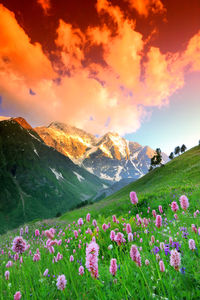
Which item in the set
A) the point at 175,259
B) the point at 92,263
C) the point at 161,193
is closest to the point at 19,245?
the point at 92,263

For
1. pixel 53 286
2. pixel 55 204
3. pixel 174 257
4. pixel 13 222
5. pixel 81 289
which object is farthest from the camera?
pixel 55 204

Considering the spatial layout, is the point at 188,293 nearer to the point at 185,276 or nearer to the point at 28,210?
the point at 185,276

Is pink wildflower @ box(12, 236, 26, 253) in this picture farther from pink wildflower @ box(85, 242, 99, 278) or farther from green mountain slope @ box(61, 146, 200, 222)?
green mountain slope @ box(61, 146, 200, 222)

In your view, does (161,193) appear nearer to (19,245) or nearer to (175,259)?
(19,245)

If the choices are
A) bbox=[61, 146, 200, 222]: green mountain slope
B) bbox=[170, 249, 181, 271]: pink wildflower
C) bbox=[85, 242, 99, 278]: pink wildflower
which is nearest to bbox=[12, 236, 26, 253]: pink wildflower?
bbox=[85, 242, 99, 278]: pink wildflower

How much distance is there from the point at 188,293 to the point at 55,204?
215 meters

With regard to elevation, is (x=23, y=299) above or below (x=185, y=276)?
below

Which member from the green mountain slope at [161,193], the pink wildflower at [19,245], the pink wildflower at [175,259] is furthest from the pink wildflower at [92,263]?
the green mountain slope at [161,193]

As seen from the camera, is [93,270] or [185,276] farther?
[185,276]

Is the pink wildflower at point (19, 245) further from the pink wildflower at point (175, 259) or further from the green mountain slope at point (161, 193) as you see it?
the green mountain slope at point (161, 193)

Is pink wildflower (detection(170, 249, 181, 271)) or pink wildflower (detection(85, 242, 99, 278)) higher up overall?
pink wildflower (detection(85, 242, 99, 278))

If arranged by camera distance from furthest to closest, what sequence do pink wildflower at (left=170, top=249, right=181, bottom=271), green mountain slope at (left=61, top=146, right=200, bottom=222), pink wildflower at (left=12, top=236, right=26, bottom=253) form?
green mountain slope at (left=61, top=146, right=200, bottom=222) < pink wildflower at (left=12, top=236, right=26, bottom=253) < pink wildflower at (left=170, top=249, right=181, bottom=271)

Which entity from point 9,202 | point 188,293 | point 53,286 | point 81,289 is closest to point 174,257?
point 188,293

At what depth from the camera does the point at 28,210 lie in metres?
167
